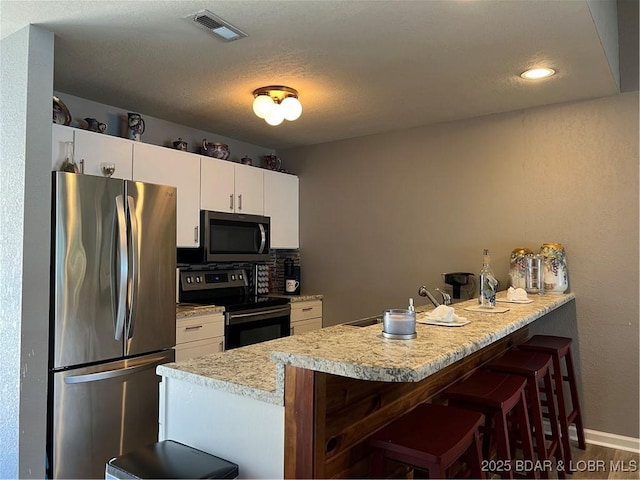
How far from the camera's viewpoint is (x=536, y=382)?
7.57 feet

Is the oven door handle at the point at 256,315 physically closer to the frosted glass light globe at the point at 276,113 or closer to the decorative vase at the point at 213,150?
the decorative vase at the point at 213,150

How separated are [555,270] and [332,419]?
2.30 m

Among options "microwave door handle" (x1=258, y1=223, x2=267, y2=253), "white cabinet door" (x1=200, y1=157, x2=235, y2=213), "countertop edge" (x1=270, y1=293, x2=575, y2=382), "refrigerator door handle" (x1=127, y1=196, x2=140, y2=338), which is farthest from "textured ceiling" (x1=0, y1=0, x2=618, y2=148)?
"countertop edge" (x1=270, y1=293, x2=575, y2=382)

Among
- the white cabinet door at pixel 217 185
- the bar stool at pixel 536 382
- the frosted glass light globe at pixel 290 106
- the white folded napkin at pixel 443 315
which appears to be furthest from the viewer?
the white cabinet door at pixel 217 185

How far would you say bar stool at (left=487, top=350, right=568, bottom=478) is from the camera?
2273mm

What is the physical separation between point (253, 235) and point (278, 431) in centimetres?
280

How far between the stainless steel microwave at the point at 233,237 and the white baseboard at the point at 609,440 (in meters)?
2.71

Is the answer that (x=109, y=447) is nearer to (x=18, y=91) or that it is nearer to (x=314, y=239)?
(x=18, y=91)

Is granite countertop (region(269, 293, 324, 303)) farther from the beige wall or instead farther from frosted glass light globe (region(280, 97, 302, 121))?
frosted glass light globe (region(280, 97, 302, 121))

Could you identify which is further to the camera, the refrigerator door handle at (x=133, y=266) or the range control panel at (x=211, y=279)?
the range control panel at (x=211, y=279)

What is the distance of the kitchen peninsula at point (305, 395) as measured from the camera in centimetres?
128

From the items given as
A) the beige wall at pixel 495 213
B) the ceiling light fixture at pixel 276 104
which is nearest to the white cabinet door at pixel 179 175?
the ceiling light fixture at pixel 276 104

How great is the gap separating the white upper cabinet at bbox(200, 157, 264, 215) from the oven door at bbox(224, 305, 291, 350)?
871 mm

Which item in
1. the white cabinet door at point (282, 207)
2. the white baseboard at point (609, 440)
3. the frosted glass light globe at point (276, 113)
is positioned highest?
the frosted glass light globe at point (276, 113)
